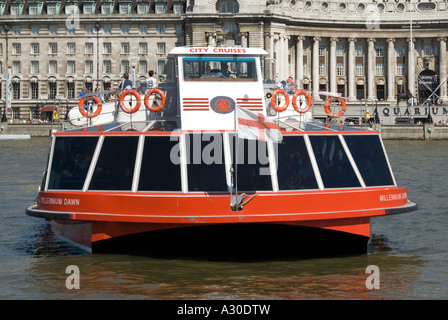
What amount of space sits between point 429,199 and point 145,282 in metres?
19.9

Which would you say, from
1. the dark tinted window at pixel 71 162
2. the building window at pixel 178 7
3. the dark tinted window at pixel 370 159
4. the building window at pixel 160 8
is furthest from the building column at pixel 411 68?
the dark tinted window at pixel 71 162

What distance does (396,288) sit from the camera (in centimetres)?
2036

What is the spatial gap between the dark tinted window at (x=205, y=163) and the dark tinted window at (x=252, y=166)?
0.32 metres

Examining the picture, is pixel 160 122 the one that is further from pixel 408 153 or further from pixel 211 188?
pixel 408 153

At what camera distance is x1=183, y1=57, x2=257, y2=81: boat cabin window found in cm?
2423

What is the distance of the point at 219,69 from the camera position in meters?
24.4

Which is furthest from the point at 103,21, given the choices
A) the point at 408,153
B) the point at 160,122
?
the point at 160,122

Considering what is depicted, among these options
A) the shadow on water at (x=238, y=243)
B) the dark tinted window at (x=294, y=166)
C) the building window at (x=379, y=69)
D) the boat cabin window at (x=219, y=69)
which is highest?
the building window at (x=379, y=69)

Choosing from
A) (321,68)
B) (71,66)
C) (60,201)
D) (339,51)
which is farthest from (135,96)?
(339,51)

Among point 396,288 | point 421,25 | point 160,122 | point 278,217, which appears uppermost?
point 421,25

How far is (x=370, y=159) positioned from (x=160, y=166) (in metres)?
5.07

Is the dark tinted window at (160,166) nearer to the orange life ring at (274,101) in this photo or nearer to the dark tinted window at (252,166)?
the dark tinted window at (252,166)

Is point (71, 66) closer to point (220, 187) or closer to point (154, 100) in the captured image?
point (154, 100)

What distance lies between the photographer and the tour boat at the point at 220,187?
69.2 ft
